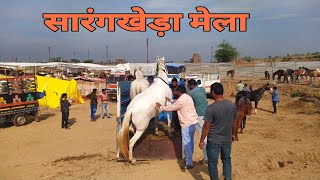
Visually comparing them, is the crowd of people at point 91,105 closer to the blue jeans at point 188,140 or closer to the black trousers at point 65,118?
the black trousers at point 65,118

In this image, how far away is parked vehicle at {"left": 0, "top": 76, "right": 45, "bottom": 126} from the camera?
15.0m

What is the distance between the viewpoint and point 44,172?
27.4ft

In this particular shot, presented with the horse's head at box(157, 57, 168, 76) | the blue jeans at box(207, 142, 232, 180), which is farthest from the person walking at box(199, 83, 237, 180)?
the horse's head at box(157, 57, 168, 76)

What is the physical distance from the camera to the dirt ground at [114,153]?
784 cm

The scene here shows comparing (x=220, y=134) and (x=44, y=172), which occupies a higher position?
(x=220, y=134)

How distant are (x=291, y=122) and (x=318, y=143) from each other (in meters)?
4.92

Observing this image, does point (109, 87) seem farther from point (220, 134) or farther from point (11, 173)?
point (220, 134)

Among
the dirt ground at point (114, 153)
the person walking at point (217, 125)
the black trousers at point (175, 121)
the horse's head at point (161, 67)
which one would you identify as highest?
the horse's head at point (161, 67)

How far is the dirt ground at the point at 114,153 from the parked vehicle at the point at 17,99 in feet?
1.67

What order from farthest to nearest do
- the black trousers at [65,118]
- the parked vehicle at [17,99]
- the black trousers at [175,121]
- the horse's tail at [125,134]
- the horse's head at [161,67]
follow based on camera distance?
the parked vehicle at [17,99]
the black trousers at [65,118]
the black trousers at [175,121]
the horse's head at [161,67]
the horse's tail at [125,134]

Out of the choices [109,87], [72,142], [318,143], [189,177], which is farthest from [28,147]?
[109,87]

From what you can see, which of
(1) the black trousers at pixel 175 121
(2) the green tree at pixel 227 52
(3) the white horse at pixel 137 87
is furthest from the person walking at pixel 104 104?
(2) the green tree at pixel 227 52

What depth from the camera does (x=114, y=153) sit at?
1004 centimetres

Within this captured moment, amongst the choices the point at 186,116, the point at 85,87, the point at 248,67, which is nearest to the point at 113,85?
the point at 85,87
